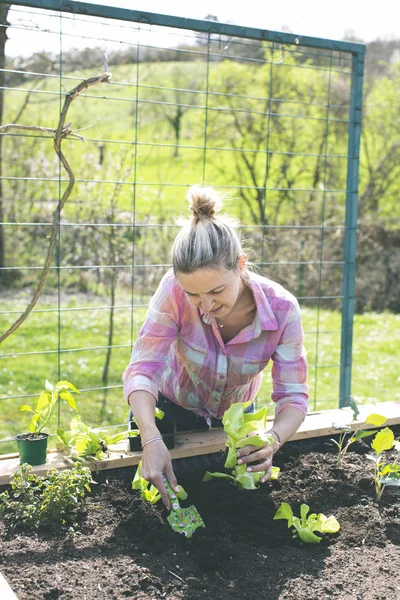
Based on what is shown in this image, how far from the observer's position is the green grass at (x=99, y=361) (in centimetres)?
450

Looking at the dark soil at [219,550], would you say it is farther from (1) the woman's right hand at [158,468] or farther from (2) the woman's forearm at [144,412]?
(2) the woman's forearm at [144,412]

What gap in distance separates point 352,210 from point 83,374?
2.66 m

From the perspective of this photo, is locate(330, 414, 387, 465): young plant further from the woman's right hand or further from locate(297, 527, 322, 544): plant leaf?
the woman's right hand

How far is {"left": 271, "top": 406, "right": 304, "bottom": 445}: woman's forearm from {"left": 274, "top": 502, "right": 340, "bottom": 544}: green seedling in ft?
0.67

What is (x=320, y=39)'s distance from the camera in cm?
313

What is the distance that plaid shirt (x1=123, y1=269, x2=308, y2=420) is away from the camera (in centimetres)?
204

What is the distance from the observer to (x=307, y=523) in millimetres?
1803

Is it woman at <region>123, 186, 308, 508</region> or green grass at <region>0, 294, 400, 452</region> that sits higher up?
woman at <region>123, 186, 308, 508</region>

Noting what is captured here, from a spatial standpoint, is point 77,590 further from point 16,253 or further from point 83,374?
point 16,253

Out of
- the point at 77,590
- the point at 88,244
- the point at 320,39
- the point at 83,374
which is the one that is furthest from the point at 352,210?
the point at 88,244

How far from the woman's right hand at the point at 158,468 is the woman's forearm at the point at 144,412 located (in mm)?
37

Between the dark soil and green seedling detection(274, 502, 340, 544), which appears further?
green seedling detection(274, 502, 340, 544)

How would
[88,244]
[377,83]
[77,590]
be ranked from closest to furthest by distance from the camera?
[77,590]
[88,244]
[377,83]

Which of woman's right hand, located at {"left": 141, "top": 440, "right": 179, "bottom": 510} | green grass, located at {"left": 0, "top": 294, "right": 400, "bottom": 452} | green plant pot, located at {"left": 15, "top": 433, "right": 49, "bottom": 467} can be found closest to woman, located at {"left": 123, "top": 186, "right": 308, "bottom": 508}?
woman's right hand, located at {"left": 141, "top": 440, "right": 179, "bottom": 510}
